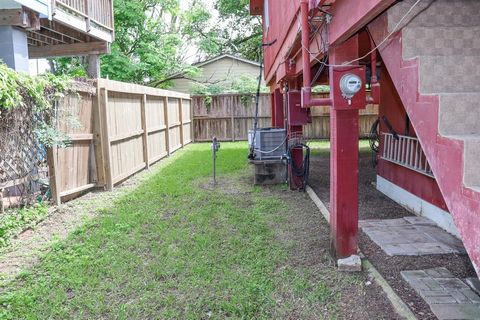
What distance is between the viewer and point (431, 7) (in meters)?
2.26

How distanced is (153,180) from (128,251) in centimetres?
395

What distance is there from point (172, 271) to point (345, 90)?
216 centimetres

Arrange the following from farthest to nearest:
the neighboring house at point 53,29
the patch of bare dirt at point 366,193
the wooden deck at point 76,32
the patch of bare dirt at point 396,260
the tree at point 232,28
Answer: the tree at point 232,28, the wooden deck at point 76,32, the neighboring house at point 53,29, the patch of bare dirt at point 366,193, the patch of bare dirt at point 396,260

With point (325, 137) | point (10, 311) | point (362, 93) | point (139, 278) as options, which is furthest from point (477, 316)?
point (325, 137)

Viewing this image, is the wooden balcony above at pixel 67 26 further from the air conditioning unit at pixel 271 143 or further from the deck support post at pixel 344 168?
the deck support post at pixel 344 168

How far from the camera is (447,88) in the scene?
2.04m

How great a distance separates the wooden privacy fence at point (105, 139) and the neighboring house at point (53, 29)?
134cm

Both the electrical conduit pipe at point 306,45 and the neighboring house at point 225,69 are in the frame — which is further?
the neighboring house at point 225,69

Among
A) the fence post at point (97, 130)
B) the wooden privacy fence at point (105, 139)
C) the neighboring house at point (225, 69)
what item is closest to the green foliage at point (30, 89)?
the wooden privacy fence at point (105, 139)

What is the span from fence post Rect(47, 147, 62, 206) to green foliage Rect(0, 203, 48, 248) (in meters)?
0.25

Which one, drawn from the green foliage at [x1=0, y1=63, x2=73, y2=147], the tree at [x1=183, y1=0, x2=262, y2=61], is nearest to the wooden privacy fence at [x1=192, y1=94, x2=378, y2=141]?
the tree at [x1=183, y1=0, x2=262, y2=61]

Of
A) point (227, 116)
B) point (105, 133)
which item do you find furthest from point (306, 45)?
point (227, 116)

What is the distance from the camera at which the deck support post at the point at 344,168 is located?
3.40 meters

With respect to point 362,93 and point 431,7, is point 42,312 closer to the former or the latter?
point 362,93
